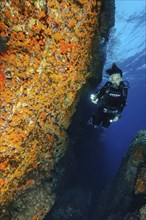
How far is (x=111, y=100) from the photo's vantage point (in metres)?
5.52

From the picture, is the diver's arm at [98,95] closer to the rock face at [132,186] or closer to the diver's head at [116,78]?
the diver's head at [116,78]

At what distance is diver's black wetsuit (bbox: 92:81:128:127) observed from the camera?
17.6 ft

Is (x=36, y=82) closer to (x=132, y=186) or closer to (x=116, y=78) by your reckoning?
(x=116, y=78)

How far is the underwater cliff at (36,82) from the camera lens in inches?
123

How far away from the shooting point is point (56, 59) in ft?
12.3

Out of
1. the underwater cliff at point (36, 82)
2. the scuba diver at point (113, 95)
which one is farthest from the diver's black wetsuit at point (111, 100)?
the underwater cliff at point (36, 82)

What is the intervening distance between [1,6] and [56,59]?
1.21 m

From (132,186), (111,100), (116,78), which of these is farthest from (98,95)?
(132,186)

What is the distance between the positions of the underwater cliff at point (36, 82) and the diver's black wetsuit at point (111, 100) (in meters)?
0.89

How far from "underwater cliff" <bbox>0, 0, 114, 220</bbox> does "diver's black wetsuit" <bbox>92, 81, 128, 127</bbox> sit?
2.92 ft

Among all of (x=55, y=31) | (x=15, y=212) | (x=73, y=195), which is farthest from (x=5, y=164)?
(x=73, y=195)

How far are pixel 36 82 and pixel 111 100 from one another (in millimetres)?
2478

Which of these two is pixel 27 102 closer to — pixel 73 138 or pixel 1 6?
pixel 1 6

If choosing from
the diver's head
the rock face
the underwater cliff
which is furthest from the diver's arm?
the rock face
